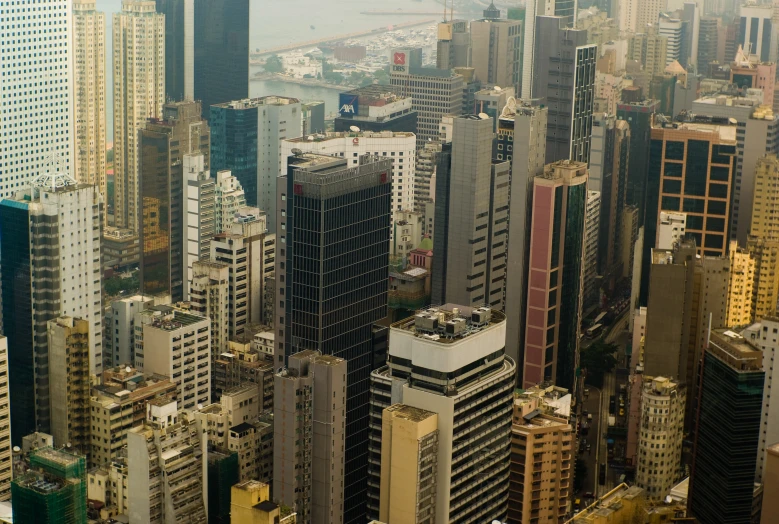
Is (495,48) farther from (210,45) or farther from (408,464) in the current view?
(408,464)

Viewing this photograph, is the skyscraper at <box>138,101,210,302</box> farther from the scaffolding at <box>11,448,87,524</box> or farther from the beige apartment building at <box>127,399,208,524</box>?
the scaffolding at <box>11,448,87,524</box>

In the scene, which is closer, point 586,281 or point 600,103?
point 586,281

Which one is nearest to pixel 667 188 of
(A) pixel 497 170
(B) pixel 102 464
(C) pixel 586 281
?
(C) pixel 586 281

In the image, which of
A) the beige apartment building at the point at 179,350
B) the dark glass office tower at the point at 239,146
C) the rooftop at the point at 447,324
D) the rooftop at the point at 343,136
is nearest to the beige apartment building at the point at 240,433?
the beige apartment building at the point at 179,350

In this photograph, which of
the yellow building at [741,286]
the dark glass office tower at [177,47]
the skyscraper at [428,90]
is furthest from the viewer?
the skyscraper at [428,90]

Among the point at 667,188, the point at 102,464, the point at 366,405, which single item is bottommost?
the point at 102,464

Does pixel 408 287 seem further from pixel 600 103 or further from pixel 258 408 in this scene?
pixel 600 103

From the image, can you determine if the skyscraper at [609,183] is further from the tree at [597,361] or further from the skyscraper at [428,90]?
the skyscraper at [428,90]
